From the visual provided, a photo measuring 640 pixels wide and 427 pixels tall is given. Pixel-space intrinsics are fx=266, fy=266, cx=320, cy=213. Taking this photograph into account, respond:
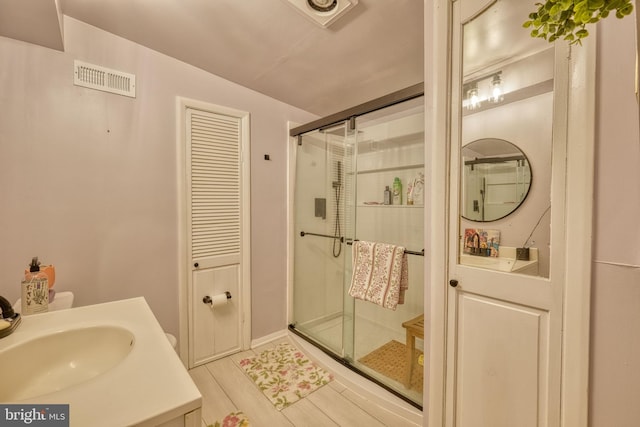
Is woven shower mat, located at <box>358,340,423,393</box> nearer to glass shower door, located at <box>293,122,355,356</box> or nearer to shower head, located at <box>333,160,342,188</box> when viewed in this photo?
glass shower door, located at <box>293,122,355,356</box>

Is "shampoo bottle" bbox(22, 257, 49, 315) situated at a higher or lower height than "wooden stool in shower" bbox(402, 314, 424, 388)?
higher

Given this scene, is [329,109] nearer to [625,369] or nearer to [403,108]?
[403,108]

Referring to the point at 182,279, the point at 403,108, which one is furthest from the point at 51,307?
the point at 403,108

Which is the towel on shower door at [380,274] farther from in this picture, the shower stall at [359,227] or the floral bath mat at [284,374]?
the floral bath mat at [284,374]

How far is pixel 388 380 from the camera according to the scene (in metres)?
1.78

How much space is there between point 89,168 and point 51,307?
83 centimetres

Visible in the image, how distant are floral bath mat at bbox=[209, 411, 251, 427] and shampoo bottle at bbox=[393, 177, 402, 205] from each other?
1819mm

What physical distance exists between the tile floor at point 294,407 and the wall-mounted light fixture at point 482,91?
1.77m

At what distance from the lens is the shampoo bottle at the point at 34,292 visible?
3.64ft

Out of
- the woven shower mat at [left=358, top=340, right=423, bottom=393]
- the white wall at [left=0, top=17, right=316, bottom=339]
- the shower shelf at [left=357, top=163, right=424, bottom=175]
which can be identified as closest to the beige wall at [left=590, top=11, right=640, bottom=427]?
the woven shower mat at [left=358, top=340, right=423, bottom=393]

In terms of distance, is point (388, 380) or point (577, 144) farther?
point (388, 380)

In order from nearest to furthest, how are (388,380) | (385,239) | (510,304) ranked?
(510,304) < (388,380) < (385,239)

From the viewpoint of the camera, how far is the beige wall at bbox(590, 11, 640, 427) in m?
0.79

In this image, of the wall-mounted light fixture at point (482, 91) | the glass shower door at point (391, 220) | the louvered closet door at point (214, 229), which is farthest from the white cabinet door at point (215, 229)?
the wall-mounted light fixture at point (482, 91)
